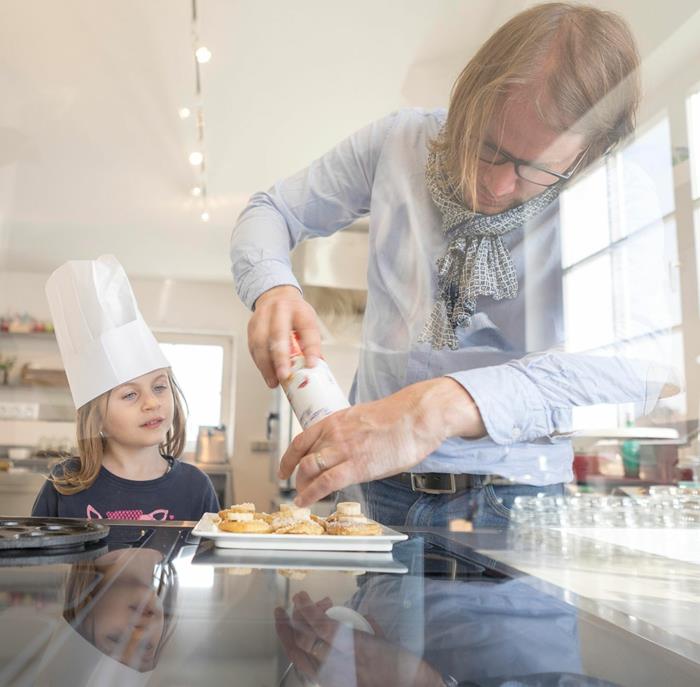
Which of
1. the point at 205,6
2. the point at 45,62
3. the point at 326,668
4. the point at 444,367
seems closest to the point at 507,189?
the point at 444,367

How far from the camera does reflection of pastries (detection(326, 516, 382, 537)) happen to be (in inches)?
19.9

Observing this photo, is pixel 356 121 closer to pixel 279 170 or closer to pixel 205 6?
pixel 279 170

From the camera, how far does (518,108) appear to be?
68cm

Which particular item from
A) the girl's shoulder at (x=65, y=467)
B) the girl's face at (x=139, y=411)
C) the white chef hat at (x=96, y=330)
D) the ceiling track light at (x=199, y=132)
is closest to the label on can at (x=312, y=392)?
the white chef hat at (x=96, y=330)

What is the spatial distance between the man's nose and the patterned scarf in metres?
0.02

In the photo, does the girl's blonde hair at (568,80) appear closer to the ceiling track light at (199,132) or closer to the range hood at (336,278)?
the range hood at (336,278)

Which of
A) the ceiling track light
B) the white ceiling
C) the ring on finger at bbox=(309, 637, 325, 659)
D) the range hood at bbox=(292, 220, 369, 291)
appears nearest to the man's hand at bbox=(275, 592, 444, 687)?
the ring on finger at bbox=(309, 637, 325, 659)

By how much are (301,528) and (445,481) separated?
25cm

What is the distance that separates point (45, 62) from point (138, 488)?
93 centimetres

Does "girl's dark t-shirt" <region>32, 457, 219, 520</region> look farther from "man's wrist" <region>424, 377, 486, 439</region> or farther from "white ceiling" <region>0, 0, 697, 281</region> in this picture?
"man's wrist" <region>424, 377, 486, 439</region>

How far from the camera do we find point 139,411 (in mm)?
1251

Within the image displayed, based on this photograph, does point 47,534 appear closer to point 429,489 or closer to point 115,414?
point 429,489

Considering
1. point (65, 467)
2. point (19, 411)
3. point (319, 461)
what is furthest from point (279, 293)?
point (19, 411)

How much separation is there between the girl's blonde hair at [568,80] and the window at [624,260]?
0.12 ft
